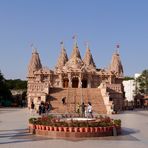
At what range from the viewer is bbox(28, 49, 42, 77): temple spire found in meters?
70.7

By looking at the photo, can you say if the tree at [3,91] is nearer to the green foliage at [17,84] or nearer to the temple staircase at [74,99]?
the temple staircase at [74,99]

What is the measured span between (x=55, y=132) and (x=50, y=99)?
26.7 m

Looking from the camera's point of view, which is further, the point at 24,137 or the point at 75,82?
the point at 75,82

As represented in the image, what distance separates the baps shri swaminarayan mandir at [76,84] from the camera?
43.1 m

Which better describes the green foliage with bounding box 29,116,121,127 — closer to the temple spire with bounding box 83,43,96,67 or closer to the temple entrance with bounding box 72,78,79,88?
the temple entrance with bounding box 72,78,79,88

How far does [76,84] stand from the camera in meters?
63.8

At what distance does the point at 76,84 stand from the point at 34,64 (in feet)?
36.7

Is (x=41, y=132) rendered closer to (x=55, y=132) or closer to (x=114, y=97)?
(x=55, y=132)

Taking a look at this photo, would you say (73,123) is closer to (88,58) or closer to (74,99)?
(74,99)

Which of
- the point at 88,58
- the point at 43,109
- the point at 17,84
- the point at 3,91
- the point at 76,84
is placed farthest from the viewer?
the point at 17,84

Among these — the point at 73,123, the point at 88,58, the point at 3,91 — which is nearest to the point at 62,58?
the point at 88,58

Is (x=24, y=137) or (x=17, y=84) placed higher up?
(x=17, y=84)

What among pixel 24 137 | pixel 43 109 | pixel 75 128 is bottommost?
pixel 24 137

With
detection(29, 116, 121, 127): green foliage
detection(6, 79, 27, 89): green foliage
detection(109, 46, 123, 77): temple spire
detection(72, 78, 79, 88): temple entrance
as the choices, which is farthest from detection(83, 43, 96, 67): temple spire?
detection(29, 116, 121, 127): green foliage
